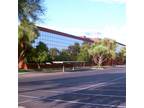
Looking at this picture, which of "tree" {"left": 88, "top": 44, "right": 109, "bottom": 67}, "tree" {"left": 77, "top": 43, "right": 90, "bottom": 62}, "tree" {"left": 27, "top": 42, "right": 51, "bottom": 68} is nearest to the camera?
"tree" {"left": 27, "top": 42, "right": 51, "bottom": 68}

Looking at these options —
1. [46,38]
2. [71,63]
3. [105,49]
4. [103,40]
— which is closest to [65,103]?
[46,38]

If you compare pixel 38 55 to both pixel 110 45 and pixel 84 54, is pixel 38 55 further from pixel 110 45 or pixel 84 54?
pixel 110 45

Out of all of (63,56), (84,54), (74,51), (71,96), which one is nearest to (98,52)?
(84,54)

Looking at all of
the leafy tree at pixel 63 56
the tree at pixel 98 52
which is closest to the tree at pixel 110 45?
the tree at pixel 98 52

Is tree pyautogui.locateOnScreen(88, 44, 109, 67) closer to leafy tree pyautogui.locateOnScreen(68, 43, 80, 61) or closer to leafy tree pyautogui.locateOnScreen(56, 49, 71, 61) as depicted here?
leafy tree pyautogui.locateOnScreen(68, 43, 80, 61)

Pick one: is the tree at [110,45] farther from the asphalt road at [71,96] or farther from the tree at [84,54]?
the asphalt road at [71,96]

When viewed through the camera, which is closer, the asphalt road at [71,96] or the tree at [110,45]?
the asphalt road at [71,96]

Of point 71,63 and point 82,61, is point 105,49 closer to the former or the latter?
point 82,61

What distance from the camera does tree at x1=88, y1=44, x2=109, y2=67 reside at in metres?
79.4

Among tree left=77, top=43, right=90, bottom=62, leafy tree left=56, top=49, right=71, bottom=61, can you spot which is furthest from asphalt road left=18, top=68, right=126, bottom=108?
tree left=77, top=43, right=90, bottom=62

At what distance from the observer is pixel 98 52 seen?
8038 centimetres

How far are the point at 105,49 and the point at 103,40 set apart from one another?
8.07 m

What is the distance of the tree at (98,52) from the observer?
79.4 meters

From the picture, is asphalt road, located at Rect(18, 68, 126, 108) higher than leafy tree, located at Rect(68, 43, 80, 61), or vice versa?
leafy tree, located at Rect(68, 43, 80, 61)
